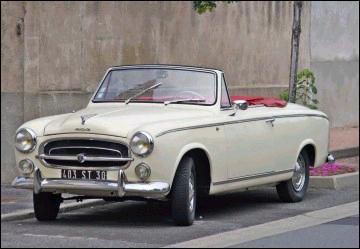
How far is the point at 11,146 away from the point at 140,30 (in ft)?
10.2

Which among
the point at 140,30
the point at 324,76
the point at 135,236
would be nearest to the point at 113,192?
the point at 135,236

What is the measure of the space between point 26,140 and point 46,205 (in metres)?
0.77

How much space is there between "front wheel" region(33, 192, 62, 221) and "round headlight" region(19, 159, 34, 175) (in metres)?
0.35

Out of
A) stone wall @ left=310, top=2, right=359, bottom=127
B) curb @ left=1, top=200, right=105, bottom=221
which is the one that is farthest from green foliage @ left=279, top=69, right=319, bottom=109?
curb @ left=1, top=200, right=105, bottom=221

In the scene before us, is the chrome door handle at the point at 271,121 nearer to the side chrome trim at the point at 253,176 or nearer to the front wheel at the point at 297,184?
the side chrome trim at the point at 253,176

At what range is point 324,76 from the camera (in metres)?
21.7

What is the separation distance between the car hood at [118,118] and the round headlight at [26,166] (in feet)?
1.12

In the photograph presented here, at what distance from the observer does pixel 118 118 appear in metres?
10.5

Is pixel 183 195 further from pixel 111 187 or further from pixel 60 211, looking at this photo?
pixel 60 211

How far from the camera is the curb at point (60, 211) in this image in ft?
36.3

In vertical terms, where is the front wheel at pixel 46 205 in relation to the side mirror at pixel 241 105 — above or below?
below

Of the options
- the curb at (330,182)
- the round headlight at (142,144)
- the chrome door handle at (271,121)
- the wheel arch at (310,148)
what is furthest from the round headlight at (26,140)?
the curb at (330,182)

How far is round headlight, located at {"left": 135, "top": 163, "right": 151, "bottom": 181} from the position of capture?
10.2m

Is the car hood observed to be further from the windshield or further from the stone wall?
the stone wall
